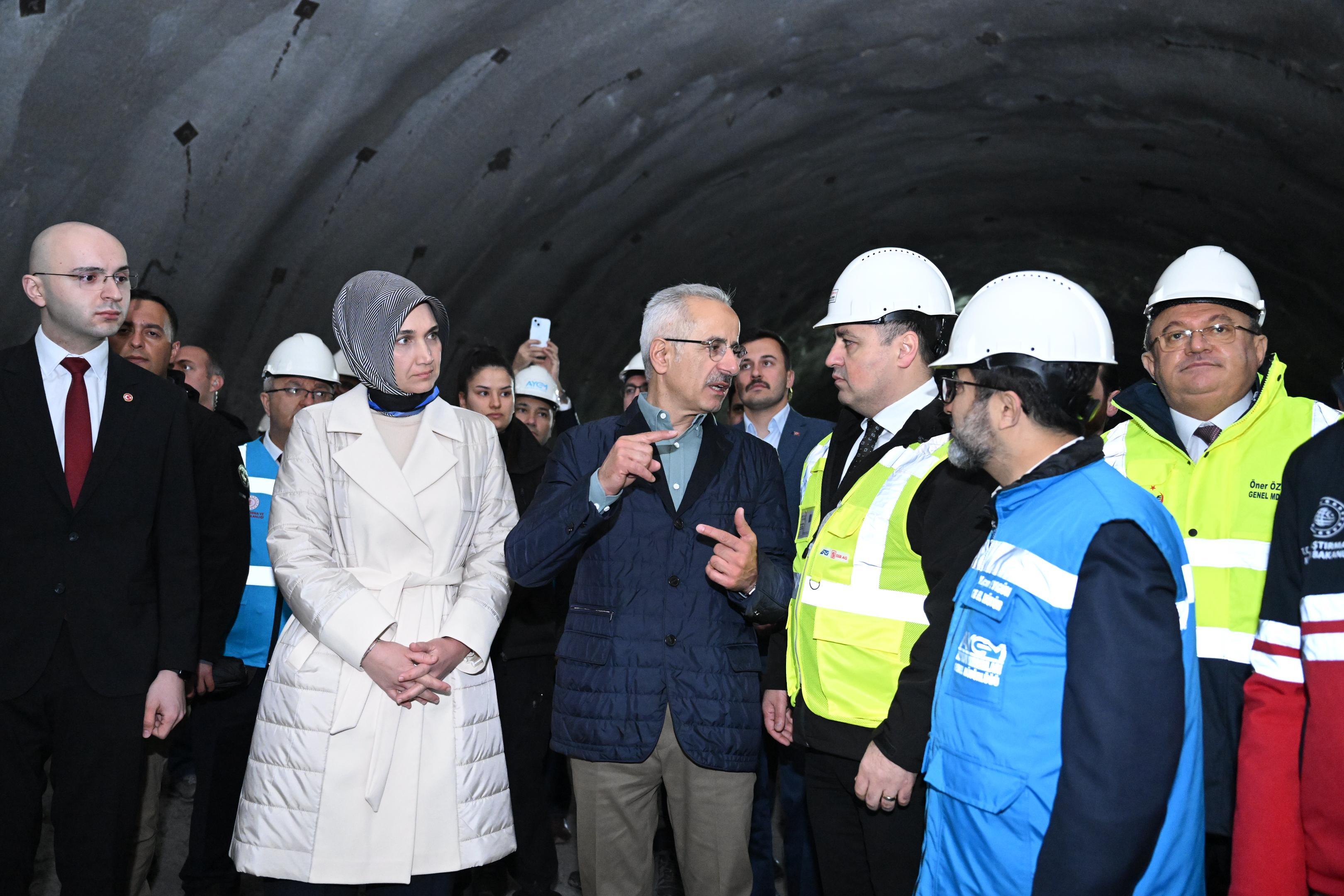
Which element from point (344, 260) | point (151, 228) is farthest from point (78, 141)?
point (344, 260)

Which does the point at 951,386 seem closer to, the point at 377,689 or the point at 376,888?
the point at 377,689

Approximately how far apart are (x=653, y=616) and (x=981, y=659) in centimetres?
116

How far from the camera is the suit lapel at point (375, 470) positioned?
3053 millimetres

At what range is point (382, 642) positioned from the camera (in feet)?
9.51

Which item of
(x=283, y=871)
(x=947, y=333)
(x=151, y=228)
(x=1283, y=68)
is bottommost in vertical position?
(x=283, y=871)

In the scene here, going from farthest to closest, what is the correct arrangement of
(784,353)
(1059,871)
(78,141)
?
(784,353)
(78,141)
(1059,871)

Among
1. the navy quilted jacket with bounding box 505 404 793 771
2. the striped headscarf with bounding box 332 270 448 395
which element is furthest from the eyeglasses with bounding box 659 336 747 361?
the striped headscarf with bounding box 332 270 448 395

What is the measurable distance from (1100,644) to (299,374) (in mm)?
4398

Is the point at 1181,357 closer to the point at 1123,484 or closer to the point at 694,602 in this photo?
the point at 1123,484

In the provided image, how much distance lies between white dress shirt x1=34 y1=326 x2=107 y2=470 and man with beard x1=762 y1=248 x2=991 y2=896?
7.08 ft

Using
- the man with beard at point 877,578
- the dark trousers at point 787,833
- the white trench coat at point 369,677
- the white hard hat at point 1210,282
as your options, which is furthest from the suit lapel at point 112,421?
the white hard hat at point 1210,282

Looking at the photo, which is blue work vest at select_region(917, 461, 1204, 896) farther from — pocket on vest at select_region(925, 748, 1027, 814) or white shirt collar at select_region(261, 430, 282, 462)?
white shirt collar at select_region(261, 430, 282, 462)

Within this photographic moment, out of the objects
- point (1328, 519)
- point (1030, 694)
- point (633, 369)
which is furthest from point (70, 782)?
point (633, 369)

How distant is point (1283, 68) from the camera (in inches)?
261
